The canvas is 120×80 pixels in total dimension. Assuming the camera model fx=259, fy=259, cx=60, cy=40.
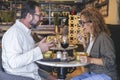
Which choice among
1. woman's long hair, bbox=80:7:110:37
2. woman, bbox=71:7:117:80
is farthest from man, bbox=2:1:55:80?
woman's long hair, bbox=80:7:110:37

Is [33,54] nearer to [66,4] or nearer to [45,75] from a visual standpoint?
[45,75]

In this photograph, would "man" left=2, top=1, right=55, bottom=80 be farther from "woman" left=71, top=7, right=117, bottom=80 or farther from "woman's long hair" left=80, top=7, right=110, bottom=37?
"woman's long hair" left=80, top=7, right=110, bottom=37

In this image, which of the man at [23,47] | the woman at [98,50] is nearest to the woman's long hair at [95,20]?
the woman at [98,50]

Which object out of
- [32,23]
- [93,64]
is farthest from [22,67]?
[93,64]

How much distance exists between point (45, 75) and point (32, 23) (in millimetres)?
726

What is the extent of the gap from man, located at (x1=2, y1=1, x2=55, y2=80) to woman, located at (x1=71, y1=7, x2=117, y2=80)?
47 cm

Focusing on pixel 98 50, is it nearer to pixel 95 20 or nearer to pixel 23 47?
pixel 95 20

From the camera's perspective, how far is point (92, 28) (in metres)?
3.07

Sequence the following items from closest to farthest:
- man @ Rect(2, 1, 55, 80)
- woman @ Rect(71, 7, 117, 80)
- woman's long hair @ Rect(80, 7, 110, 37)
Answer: man @ Rect(2, 1, 55, 80)
woman @ Rect(71, 7, 117, 80)
woman's long hair @ Rect(80, 7, 110, 37)

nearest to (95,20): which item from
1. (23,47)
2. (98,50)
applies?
(98,50)

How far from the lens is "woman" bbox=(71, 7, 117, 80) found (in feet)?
9.27

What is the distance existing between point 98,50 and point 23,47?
0.86 meters

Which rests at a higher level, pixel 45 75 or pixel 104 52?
pixel 104 52

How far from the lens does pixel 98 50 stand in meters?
2.93
